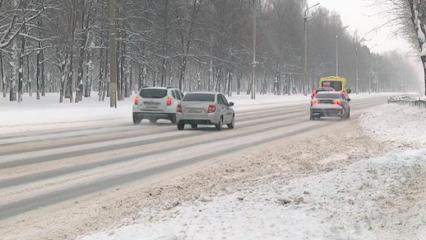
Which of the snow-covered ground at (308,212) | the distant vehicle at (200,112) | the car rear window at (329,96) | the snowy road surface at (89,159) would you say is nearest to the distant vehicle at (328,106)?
the car rear window at (329,96)

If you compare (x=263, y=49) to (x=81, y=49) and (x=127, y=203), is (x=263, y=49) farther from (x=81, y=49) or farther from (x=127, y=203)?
(x=127, y=203)

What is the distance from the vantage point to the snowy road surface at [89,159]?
834 centimetres

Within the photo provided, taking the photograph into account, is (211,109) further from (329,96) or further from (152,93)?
(329,96)

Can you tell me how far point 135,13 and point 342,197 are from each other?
4604 cm

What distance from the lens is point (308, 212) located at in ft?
21.6

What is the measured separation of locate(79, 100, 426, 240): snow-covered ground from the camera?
19.1 feet

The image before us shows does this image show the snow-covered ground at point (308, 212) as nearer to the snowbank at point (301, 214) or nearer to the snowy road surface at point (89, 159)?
the snowbank at point (301, 214)

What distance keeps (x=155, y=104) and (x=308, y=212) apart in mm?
A: 18944

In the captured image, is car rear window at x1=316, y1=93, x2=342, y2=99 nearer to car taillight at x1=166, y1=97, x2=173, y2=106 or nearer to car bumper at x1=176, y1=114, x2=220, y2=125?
car taillight at x1=166, y1=97, x2=173, y2=106

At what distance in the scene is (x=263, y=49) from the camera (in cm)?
9006

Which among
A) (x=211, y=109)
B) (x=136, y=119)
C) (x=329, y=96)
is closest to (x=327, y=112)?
(x=329, y=96)

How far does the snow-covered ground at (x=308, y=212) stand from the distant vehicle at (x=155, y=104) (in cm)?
1631

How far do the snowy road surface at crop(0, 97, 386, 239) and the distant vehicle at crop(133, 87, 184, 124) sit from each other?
368 centimetres

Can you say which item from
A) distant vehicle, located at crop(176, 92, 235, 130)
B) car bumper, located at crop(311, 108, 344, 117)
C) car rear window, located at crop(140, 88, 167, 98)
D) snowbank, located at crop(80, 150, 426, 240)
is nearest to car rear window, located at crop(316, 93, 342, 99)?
car bumper, located at crop(311, 108, 344, 117)
